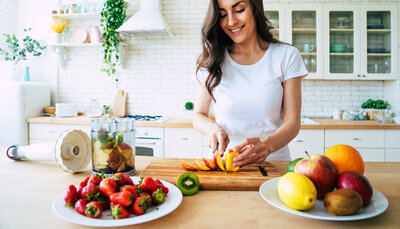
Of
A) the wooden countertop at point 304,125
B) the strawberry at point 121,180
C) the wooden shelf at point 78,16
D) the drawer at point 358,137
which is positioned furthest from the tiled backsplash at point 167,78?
the strawberry at point 121,180

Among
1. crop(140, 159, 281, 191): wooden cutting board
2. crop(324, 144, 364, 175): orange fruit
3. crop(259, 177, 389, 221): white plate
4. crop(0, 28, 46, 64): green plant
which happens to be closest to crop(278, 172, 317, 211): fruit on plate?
crop(259, 177, 389, 221): white plate

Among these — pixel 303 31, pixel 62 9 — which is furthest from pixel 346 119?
pixel 62 9

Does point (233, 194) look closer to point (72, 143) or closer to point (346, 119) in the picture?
point (72, 143)

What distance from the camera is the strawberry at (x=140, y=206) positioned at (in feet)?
2.56

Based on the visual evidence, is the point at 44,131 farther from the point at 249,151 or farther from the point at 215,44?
the point at 249,151

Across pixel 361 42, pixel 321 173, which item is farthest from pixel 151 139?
pixel 361 42

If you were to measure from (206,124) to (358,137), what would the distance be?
2.24 metres

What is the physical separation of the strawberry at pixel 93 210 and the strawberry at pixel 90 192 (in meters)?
0.04

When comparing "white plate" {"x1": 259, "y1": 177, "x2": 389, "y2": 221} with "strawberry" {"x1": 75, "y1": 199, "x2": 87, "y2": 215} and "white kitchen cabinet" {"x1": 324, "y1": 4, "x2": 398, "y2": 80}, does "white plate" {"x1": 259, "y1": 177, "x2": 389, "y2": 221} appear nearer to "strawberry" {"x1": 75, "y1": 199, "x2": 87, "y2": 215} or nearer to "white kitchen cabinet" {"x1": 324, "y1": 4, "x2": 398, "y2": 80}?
"strawberry" {"x1": 75, "y1": 199, "x2": 87, "y2": 215}

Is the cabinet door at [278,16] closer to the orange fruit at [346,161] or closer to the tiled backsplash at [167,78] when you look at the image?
the tiled backsplash at [167,78]

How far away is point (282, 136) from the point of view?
57.3 inches

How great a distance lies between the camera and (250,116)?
1675 millimetres

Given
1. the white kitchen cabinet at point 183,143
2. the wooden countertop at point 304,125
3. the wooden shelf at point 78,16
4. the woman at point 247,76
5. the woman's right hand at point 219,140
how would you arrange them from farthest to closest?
the wooden shelf at point 78,16 < the white kitchen cabinet at point 183,143 < the wooden countertop at point 304,125 < the woman at point 247,76 < the woman's right hand at point 219,140

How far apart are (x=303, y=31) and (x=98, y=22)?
2730mm
